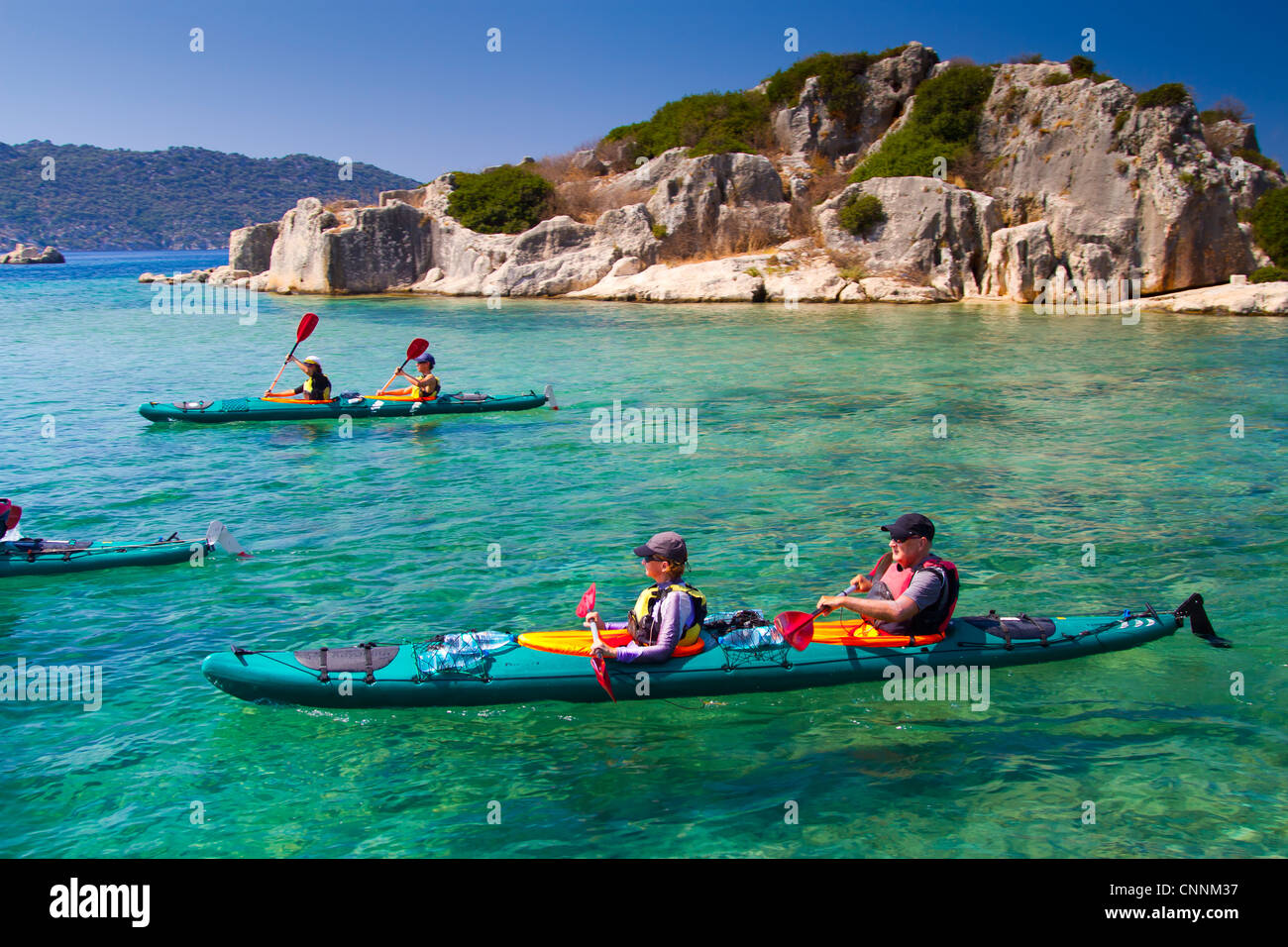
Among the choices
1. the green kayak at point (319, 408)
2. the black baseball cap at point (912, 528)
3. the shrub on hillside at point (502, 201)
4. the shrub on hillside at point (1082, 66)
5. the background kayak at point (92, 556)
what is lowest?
the background kayak at point (92, 556)

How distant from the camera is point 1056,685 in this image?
25.1 ft

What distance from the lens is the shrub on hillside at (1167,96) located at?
3550cm

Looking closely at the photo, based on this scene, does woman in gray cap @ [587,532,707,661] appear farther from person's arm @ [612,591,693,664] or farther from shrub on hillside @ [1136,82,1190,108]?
shrub on hillside @ [1136,82,1190,108]

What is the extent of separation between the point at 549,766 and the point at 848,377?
16.8 metres

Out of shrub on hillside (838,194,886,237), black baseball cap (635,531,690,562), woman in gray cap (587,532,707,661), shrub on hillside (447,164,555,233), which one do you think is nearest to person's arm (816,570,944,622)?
woman in gray cap (587,532,707,661)

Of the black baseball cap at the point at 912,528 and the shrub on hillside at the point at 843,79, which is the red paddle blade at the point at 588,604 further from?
the shrub on hillside at the point at 843,79

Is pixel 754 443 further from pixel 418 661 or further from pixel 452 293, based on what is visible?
pixel 452 293

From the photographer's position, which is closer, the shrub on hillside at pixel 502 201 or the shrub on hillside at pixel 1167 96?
the shrub on hillside at pixel 1167 96

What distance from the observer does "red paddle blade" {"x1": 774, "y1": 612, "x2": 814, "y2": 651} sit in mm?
7297

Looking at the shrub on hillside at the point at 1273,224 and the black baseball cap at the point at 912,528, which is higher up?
the shrub on hillside at the point at 1273,224

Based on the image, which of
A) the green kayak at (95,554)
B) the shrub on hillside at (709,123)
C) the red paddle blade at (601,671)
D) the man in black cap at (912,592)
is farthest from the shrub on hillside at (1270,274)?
the green kayak at (95,554)

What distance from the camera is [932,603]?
7.38m

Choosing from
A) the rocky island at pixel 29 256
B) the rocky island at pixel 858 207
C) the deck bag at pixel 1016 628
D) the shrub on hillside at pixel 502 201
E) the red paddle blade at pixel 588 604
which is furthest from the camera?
the rocky island at pixel 29 256

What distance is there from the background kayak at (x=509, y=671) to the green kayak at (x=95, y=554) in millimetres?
3347
